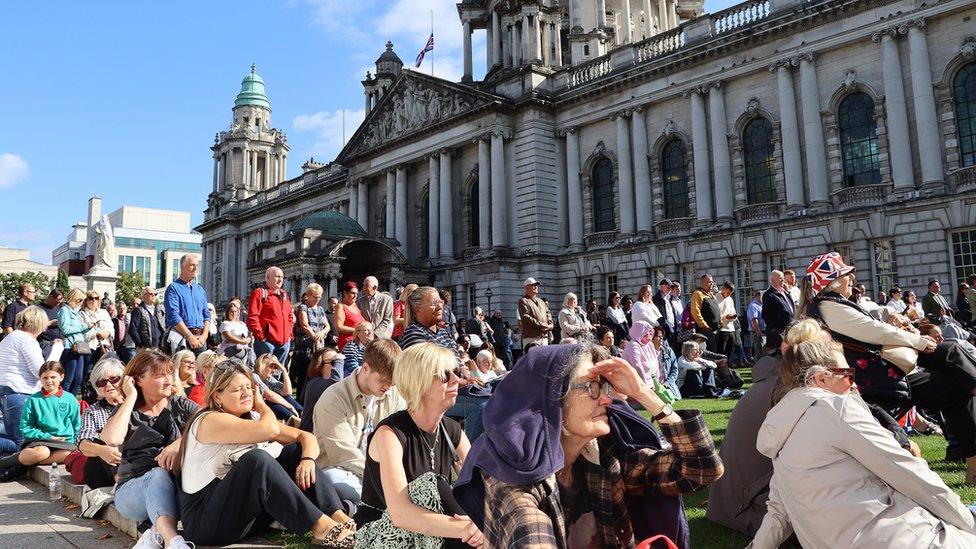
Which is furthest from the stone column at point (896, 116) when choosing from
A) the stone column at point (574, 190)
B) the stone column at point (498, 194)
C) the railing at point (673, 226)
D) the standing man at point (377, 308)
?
the standing man at point (377, 308)

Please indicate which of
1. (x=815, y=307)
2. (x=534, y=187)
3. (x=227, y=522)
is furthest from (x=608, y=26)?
(x=227, y=522)

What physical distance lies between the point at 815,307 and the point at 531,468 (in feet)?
16.3

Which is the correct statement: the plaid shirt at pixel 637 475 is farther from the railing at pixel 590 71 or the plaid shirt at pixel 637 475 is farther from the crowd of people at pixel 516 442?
the railing at pixel 590 71

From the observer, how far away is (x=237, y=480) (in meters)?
5.16

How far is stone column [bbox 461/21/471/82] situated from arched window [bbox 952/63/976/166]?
28.8 metres

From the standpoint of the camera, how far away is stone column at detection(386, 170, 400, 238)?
132 feet

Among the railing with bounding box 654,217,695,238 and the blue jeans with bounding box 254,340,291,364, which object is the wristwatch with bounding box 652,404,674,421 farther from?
the railing with bounding box 654,217,695,238

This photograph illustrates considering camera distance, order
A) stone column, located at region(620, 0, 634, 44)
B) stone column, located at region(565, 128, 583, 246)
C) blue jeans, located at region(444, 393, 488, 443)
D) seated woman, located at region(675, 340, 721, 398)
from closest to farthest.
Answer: blue jeans, located at region(444, 393, 488, 443) → seated woman, located at region(675, 340, 721, 398) → stone column, located at region(565, 128, 583, 246) → stone column, located at region(620, 0, 634, 44)

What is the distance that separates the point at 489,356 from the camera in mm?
12156

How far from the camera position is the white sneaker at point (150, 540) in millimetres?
5215

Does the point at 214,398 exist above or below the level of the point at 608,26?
below

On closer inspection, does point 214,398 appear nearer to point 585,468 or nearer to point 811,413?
point 585,468

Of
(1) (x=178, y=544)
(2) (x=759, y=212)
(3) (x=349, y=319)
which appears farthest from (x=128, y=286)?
(1) (x=178, y=544)

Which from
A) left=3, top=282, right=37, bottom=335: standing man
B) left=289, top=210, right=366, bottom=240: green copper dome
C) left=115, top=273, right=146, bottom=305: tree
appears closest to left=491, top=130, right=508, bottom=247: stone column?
left=289, top=210, right=366, bottom=240: green copper dome
